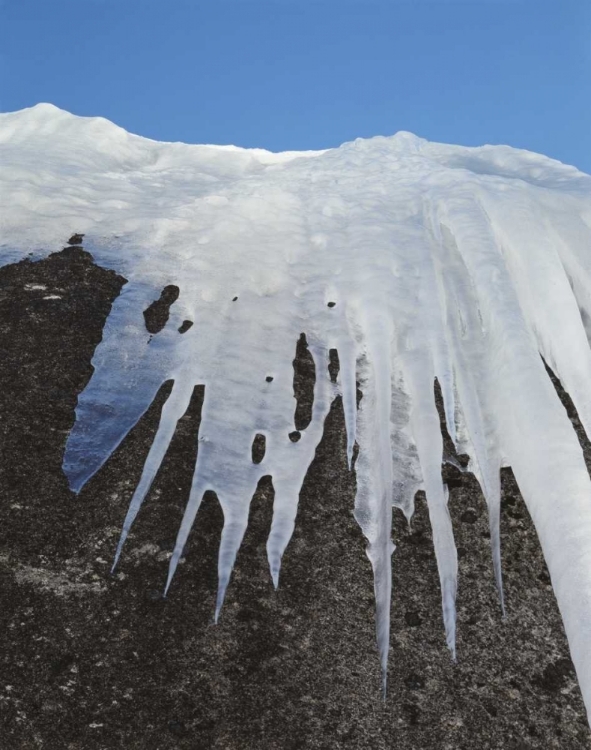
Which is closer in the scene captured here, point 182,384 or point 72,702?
point 72,702

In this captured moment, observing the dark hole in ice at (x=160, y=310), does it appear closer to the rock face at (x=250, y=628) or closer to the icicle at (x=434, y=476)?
the rock face at (x=250, y=628)

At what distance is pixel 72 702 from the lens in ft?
6.06

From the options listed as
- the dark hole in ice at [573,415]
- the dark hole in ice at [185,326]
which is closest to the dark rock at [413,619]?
the dark hole in ice at [573,415]

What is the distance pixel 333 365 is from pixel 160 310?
84cm

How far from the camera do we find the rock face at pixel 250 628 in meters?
1.87

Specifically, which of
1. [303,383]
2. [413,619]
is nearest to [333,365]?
[303,383]

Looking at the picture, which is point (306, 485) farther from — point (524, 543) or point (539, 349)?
point (539, 349)

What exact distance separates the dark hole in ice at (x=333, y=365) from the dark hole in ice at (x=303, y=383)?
0.07m

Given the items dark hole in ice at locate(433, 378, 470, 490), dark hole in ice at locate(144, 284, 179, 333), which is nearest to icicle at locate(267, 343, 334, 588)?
dark hole in ice at locate(433, 378, 470, 490)

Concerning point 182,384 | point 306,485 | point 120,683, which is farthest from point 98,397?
point 120,683

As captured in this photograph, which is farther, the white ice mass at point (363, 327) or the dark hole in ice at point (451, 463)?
the dark hole in ice at point (451, 463)

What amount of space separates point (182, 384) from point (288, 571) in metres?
0.93

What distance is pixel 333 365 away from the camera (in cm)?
305

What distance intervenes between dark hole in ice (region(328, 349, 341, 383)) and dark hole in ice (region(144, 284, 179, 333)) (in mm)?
752
